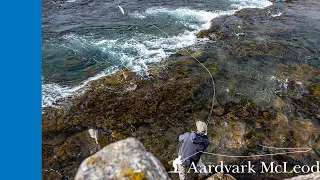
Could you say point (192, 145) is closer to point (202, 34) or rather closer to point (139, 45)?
point (139, 45)

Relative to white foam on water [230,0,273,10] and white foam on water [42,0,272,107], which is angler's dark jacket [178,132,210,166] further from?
white foam on water [230,0,273,10]

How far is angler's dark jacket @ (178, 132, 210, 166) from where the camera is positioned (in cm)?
686

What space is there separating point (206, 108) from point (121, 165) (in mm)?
7071

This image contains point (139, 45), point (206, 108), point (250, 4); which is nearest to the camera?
point (206, 108)

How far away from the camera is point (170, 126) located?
30.9 ft

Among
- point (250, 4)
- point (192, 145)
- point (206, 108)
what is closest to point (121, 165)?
point (192, 145)

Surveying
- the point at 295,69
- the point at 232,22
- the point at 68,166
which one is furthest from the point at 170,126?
the point at 232,22

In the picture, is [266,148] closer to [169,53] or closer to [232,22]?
[169,53]

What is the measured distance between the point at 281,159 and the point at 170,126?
3.44m

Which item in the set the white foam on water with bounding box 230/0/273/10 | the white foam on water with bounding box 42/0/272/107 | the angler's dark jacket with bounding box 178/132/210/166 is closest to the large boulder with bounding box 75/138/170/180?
the angler's dark jacket with bounding box 178/132/210/166

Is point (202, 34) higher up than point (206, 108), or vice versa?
point (202, 34)

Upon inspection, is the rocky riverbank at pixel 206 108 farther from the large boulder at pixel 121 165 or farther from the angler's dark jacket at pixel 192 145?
the large boulder at pixel 121 165

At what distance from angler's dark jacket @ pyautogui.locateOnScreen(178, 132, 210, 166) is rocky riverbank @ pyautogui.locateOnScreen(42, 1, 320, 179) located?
1090 millimetres

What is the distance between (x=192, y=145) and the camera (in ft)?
22.8
